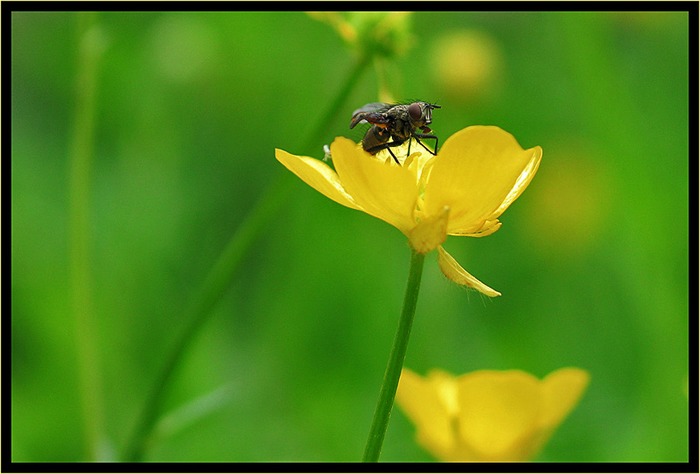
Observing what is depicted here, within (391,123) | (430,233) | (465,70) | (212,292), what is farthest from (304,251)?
(430,233)

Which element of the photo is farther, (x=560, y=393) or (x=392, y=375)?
(x=560, y=393)

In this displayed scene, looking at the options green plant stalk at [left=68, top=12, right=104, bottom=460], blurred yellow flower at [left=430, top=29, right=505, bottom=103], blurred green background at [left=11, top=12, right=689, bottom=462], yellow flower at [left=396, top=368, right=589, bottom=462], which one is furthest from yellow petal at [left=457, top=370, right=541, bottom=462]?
blurred yellow flower at [left=430, top=29, right=505, bottom=103]

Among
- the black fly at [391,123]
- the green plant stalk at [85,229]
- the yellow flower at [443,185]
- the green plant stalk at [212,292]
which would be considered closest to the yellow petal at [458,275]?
the yellow flower at [443,185]

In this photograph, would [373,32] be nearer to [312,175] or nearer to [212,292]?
[212,292]

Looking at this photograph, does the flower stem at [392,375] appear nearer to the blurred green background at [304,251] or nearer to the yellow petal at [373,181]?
the yellow petal at [373,181]

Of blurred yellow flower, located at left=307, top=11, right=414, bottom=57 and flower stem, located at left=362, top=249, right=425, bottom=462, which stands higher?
blurred yellow flower, located at left=307, top=11, right=414, bottom=57

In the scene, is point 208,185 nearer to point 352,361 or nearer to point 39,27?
point 352,361

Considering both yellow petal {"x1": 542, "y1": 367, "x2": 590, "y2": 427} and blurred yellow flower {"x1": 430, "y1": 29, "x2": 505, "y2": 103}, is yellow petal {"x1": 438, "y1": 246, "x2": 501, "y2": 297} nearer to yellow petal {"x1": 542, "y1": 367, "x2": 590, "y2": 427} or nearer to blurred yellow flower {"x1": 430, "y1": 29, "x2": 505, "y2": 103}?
yellow petal {"x1": 542, "y1": 367, "x2": 590, "y2": 427}
